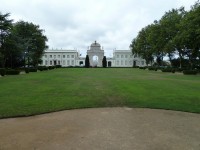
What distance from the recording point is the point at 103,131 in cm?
773

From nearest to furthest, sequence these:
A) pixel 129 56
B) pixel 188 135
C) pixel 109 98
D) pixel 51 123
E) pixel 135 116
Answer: pixel 188 135 < pixel 51 123 < pixel 135 116 < pixel 109 98 < pixel 129 56

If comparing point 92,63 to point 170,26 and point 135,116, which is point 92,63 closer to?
point 170,26

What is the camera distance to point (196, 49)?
5034 centimetres

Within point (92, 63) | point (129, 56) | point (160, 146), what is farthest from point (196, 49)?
point (129, 56)

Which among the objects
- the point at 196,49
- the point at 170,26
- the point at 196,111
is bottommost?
the point at 196,111

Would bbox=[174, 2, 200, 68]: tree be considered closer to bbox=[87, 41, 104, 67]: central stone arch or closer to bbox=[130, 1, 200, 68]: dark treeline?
bbox=[130, 1, 200, 68]: dark treeline

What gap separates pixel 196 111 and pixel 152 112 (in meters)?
1.79

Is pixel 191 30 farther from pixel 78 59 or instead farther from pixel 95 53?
pixel 78 59

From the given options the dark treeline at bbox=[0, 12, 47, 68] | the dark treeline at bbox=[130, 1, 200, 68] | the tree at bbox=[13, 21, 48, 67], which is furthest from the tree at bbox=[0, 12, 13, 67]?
the dark treeline at bbox=[130, 1, 200, 68]

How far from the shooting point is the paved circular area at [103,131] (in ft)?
21.5

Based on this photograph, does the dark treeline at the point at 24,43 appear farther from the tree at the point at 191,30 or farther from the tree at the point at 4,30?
the tree at the point at 191,30

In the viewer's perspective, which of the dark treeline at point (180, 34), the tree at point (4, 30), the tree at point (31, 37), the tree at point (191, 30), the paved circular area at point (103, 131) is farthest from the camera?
the tree at point (31, 37)

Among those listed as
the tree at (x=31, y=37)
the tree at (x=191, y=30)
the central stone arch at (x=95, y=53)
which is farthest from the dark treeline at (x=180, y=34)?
the central stone arch at (x=95, y=53)

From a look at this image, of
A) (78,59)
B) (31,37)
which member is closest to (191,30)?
(31,37)
